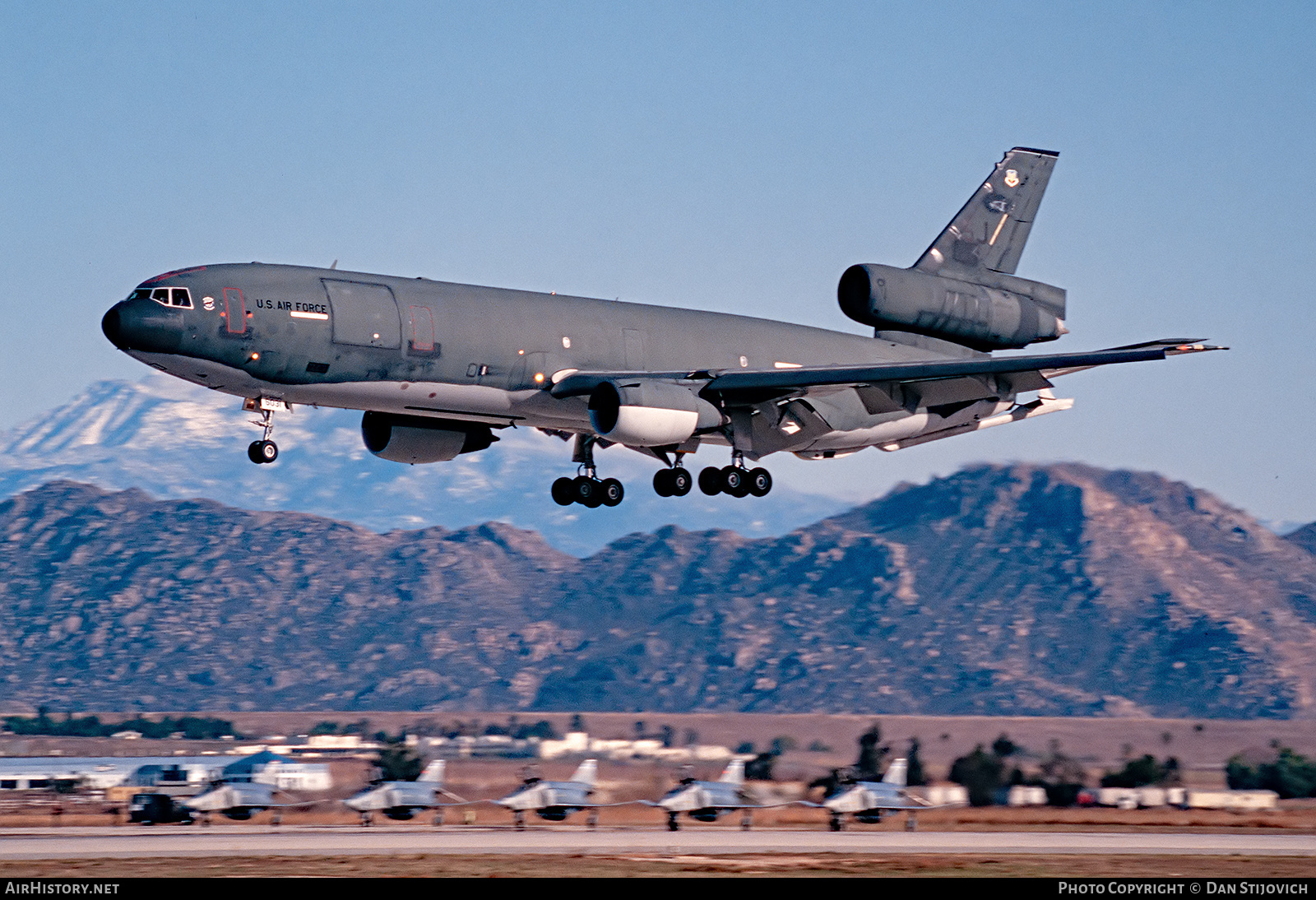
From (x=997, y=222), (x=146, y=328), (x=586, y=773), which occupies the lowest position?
(x=586, y=773)

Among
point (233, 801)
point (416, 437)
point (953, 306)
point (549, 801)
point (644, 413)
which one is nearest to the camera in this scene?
point (644, 413)

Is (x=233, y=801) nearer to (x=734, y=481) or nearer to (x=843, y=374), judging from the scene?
(x=734, y=481)

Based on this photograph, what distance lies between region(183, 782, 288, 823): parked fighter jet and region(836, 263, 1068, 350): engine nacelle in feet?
82.1

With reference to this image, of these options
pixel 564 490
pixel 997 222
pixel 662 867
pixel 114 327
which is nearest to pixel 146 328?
pixel 114 327

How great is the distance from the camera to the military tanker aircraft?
4256 cm

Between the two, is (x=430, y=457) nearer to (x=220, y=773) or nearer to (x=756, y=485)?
(x=756, y=485)

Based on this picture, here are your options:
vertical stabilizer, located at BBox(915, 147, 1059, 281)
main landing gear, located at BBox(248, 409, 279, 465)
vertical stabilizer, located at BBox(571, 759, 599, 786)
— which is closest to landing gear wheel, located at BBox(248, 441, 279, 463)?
main landing gear, located at BBox(248, 409, 279, 465)

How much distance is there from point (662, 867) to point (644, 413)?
1160cm

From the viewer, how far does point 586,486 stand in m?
50.4

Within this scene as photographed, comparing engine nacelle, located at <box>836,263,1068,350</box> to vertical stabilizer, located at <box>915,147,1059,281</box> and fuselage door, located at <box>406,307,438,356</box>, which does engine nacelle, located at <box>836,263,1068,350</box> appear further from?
fuselage door, located at <box>406,307,438,356</box>

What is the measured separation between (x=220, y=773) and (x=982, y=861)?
3538 cm

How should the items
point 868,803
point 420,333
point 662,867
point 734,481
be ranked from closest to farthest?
point 662,867 < point 420,333 < point 734,481 < point 868,803

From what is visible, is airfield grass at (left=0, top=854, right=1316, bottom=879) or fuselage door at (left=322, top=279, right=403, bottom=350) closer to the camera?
airfield grass at (left=0, top=854, right=1316, bottom=879)

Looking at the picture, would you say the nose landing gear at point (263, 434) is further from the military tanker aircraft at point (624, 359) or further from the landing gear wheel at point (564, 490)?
the landing gear wheel at point (564, 490)
